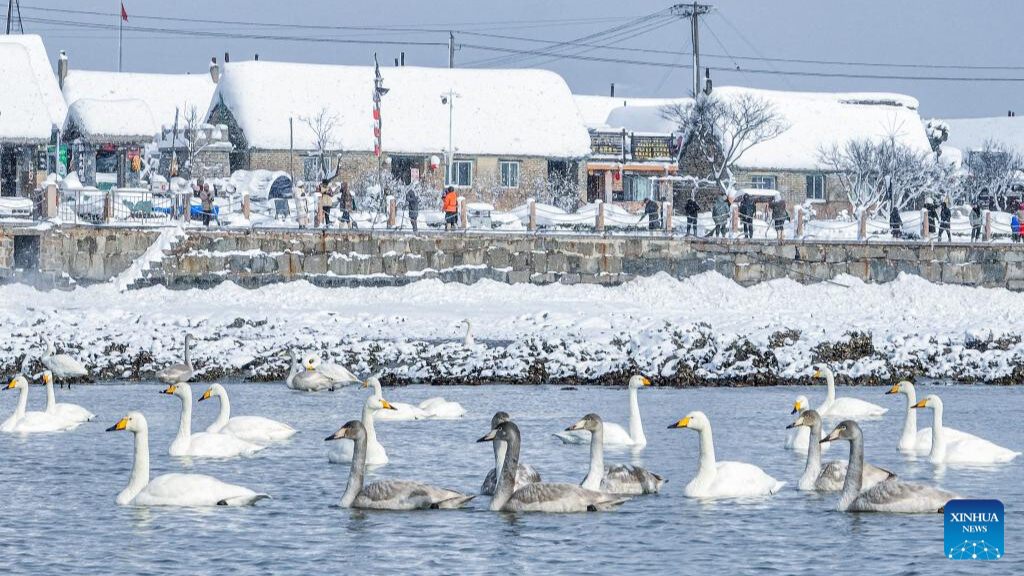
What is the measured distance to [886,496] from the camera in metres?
14.4

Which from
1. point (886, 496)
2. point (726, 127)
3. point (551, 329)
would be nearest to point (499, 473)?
point (886, 496)

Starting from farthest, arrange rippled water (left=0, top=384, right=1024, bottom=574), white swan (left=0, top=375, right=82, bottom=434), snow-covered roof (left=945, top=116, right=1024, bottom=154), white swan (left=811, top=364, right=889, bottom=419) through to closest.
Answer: snow-covered roof (left=945, top=116, right=1024, bottom=154) < white swan (left=811, top=364, right=889, bottom=419) < white swan (left=0, top=375, right=82, bottom=434) < rippled water (left=0, top=384, right=1024, bottom=574)

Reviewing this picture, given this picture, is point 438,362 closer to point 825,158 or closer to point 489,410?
point 489,410

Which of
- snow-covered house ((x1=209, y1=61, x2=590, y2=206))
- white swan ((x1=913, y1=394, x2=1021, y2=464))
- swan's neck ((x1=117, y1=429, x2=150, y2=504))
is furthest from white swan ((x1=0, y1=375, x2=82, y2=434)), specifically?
snow-covered house ((x1=209, y1=61, x2=590, y2=206))

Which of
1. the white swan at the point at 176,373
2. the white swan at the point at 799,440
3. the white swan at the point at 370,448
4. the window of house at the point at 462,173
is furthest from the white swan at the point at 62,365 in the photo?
the window of house at the point at 462,173

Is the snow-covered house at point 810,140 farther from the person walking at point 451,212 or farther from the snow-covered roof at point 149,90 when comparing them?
the person walking at point 451,212

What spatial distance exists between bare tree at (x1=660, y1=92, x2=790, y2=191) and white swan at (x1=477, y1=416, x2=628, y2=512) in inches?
1856

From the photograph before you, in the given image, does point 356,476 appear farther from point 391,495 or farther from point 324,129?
point 324,129

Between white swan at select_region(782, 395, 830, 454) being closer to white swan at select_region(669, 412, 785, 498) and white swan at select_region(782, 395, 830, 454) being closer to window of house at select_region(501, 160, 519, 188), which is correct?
white swan at select_region(669, 412, 785, 498)

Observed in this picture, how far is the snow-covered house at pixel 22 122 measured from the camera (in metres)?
56.3

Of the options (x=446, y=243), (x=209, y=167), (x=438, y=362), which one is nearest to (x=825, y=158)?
(x=209, y=167)

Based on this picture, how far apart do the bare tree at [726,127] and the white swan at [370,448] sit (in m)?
44.7

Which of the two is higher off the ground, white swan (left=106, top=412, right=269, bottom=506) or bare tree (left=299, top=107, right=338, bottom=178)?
bare tree (left=299, top=107, right=338, bottom=178)

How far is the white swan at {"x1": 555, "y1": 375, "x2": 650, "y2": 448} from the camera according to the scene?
18641mm
